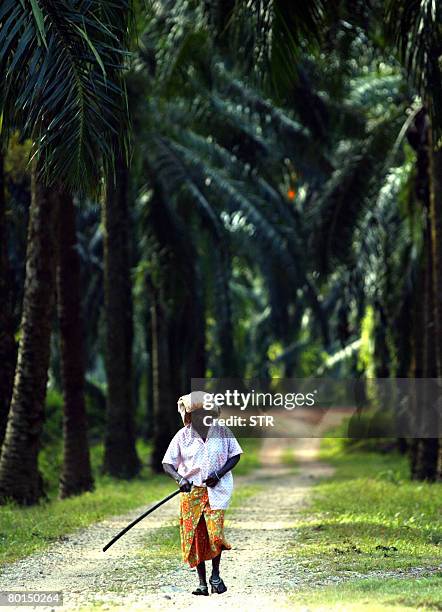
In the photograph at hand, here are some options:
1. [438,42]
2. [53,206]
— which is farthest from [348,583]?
[53,206]

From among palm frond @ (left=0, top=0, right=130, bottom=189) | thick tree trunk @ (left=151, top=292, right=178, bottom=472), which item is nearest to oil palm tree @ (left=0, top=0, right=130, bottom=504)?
palm frond @ (left=0, top=0, right=130, bottom=189)

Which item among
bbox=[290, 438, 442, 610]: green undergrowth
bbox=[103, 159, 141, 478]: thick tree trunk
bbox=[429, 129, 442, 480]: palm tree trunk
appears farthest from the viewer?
bbox=[103, 159, 141, 478]: thick tree trunk

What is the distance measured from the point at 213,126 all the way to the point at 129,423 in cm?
620

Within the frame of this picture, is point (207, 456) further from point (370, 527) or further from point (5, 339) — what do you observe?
point (5, 339)

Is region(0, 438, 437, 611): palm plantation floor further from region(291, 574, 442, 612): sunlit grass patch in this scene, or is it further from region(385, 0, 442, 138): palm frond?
region(385, 0, 442, 138): palm frond

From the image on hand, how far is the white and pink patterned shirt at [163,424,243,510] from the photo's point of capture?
888cm

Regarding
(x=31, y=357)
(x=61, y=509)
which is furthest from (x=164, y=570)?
(x=31, y=357)

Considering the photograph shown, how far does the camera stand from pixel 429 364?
65.7 ft

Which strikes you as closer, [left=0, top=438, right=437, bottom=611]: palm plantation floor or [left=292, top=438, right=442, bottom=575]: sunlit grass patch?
[left=0, top=438, right=437, bottom=611]: palm plantation floor

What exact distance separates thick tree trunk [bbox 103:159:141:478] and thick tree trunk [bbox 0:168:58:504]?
681 centimetres

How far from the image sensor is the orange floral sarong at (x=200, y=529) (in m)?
Answer: 8.85

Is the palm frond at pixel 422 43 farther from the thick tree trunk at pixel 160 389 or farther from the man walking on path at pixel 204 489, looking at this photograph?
the thick tree trunk at pixel 160 389

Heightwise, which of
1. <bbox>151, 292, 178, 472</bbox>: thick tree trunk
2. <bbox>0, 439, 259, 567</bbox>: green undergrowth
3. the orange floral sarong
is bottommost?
<bbox>0, 439, 259, 567</bbox>: green undergrowth

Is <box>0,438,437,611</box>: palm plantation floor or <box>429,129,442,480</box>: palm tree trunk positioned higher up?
<box>429,129,442,480</box>: palm tree trunk
